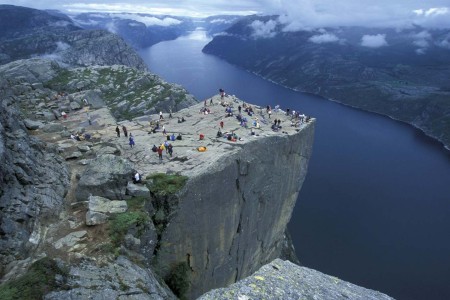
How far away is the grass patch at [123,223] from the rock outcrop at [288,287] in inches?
348

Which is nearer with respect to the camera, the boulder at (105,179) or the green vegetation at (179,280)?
the boulder at (105,179)

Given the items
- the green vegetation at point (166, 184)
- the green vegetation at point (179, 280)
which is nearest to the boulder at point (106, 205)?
the green vegetation at point (166, 184)

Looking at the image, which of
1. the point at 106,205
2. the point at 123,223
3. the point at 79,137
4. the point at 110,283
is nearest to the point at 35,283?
the point at 110,283

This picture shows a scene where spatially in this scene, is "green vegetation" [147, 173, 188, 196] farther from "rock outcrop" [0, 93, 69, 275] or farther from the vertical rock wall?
"rock outcrop" [0, 93, 69, 275]

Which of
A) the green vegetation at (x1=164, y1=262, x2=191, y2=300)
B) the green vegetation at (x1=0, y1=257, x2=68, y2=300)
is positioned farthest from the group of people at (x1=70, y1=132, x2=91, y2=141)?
the green vegetation at (x1=0, y1=257, x2=68, y2=300)

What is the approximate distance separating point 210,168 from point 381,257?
65588 mm

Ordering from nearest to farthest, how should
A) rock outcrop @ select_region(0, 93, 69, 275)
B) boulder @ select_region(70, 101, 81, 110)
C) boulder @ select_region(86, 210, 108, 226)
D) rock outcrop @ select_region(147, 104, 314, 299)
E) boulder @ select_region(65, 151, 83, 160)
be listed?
rock outcrop @ select_region(0, 93, 69, 275)
boulder @ select_region(86, 210, 108, 226)
rock outcrop @ select_region(147, 104, 314, 299)
boulder @ select_region(65, 151, 83, 160)
boulder @ select_region(70, 101, 81, 110)

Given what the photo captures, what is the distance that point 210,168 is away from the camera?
114 feet

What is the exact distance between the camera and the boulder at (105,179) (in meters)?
27.6

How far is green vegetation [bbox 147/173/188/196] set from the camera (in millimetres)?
30828

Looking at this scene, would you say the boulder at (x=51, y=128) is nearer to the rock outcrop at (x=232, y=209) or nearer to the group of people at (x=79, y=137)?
the group of people at (x=79, y=137)

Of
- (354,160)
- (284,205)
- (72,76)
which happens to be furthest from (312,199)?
(72,76)

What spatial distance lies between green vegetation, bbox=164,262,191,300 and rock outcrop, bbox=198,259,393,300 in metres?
12.5

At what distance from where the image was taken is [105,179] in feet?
91.5
